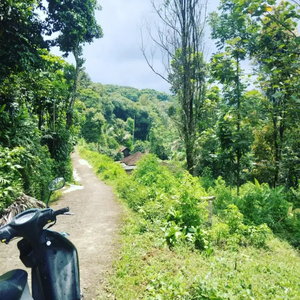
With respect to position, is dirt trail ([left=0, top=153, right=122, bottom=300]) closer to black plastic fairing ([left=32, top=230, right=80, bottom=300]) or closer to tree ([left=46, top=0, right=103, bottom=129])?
black plastic fairing ([left=32, top=230, right=80, bottom=300])

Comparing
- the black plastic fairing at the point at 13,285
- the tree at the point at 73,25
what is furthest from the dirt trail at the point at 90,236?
the tree at the point at 73,25

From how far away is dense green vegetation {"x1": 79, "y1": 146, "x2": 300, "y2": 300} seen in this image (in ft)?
9.23

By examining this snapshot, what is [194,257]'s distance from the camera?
12.0 ft

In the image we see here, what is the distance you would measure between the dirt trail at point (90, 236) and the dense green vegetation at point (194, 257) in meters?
0.26

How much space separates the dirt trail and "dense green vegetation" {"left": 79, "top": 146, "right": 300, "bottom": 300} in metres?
0.26

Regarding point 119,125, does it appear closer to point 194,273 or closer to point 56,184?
point 194,273

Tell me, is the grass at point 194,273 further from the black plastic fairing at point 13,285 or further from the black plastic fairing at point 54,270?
the black plastic fairing at point 13,285

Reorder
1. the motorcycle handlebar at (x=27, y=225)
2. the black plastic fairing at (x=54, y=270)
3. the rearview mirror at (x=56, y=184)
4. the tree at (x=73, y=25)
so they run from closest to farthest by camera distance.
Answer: the motorcycle handlebar at (x=27, y=225) → the black plastic fairing at (x=54, y=270) → the rearview mirror at (x=56, y=184) → the tree at (x=73, y=25)

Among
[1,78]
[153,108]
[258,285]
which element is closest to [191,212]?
[258,285]

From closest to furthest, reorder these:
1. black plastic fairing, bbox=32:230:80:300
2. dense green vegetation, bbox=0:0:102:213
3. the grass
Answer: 1. black plastic fairing, bbox=32:230:80:300
2. the grass
3. dense green vegetation, bbox=0:0:102:213

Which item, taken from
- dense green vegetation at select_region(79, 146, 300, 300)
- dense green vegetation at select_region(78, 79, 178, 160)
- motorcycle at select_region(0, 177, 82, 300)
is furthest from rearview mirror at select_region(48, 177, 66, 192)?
dense green vegetation at select_region(78, 79, 178, 160)

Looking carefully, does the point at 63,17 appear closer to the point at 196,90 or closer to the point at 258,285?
the point at 196,90

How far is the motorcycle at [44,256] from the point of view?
5.12 ft

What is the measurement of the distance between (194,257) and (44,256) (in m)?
2.55
